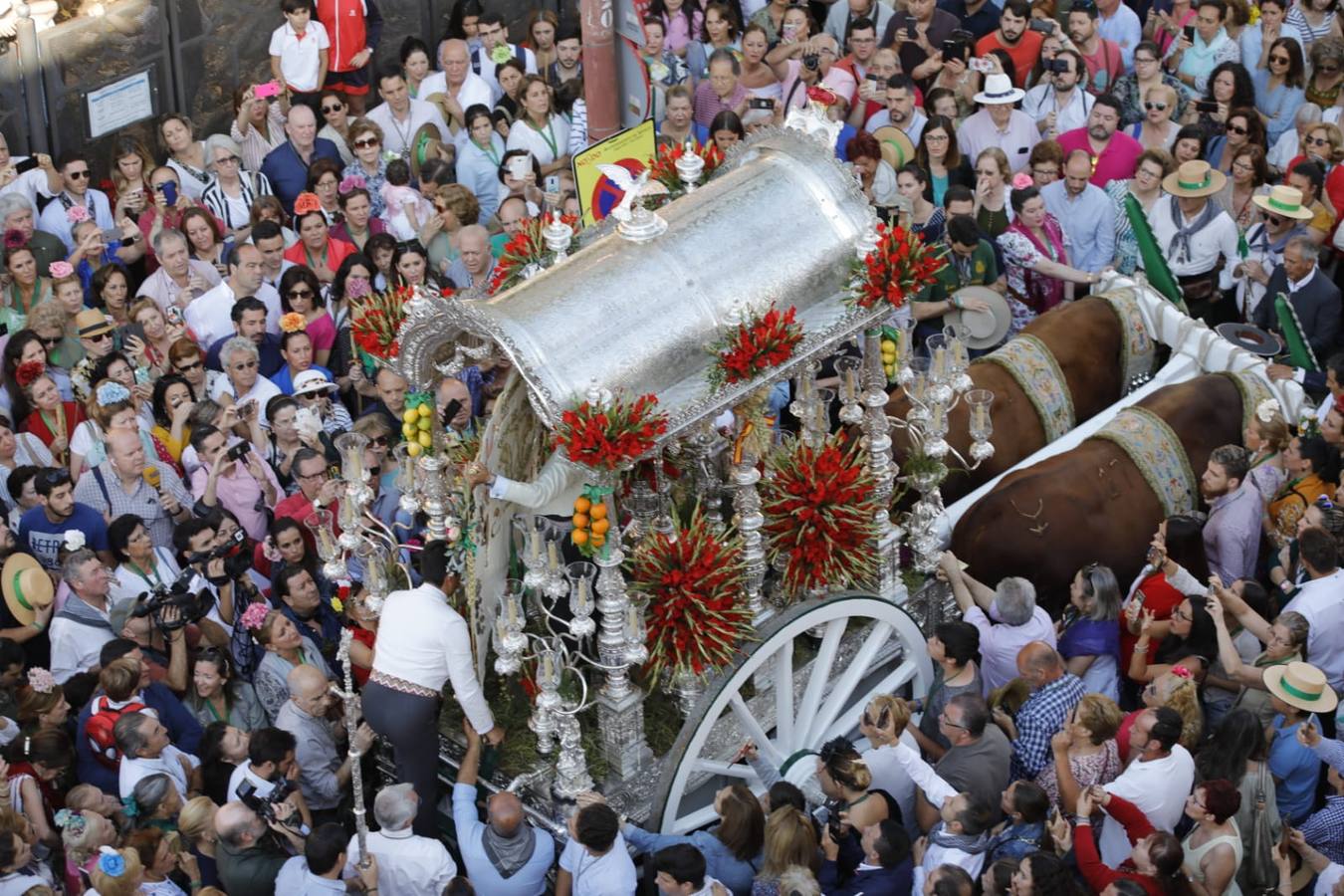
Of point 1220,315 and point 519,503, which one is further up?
point 519,503

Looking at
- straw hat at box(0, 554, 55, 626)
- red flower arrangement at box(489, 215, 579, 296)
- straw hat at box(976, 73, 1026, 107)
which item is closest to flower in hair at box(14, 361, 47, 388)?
straw hat at box(0, 554, 55, 626)

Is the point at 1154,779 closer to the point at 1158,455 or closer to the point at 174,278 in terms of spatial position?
the point at 1158,455

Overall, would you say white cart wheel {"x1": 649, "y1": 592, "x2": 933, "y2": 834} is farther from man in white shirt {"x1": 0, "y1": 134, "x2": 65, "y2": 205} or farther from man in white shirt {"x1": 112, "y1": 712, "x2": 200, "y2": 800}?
man in white shirt {"x1": 0, "y1": 134, "x2": 65, "y2": 205}

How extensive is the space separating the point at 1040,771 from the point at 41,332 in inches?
248

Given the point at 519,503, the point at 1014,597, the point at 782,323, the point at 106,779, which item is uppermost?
the point at 782,323

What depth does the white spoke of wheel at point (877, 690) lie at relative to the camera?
9.12 metres

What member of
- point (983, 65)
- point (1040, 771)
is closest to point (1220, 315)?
point (983, 65)

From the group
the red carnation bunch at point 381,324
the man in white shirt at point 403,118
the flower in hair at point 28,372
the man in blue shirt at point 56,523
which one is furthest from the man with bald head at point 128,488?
the man in white shirt at point 403,118

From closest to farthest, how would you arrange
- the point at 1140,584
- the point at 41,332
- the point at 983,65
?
the point at 1140,584
the point at 41,332
the point at 983,65

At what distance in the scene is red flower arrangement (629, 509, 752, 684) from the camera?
834cm

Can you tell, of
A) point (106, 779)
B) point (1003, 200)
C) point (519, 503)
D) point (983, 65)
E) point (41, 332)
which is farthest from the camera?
point (983, 65)

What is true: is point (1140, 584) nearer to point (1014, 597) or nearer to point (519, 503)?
point (1014, 597)

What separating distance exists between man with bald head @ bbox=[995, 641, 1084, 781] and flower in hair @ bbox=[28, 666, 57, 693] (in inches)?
177

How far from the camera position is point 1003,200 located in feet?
41.1
